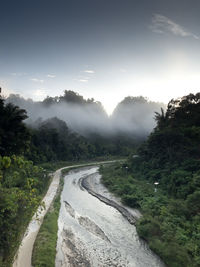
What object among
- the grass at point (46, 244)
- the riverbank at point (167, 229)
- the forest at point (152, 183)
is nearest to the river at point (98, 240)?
the grass at point (46, 244)

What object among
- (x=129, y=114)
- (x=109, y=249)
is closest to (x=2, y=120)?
(x=109, y=249)

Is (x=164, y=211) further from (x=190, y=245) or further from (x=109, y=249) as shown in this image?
(x=109, y=249)

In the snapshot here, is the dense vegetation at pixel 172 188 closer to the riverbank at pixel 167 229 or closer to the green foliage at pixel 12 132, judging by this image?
the riverbank at pixel 167 229

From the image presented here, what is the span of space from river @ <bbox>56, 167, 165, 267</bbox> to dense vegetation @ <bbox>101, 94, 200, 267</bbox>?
1320 millimetres

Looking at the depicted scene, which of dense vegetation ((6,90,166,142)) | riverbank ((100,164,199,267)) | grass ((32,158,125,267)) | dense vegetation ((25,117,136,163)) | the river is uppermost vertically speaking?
dense vegetation ((6,90,166,142))

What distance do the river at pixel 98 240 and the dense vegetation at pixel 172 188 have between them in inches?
52.0

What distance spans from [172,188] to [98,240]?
12410mm

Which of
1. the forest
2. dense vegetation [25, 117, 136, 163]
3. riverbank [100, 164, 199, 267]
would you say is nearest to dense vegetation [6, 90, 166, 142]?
dense vegetation [25, 117, 136, 163]

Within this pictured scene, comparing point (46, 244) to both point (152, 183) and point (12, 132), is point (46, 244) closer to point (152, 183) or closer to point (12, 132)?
point (12, 132)

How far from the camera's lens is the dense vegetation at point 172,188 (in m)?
13.8

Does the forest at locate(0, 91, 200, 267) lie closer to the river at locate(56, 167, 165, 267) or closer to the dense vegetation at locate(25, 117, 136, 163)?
the dense vegetation at locate(25, 117, 136, 163)

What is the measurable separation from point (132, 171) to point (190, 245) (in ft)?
90.5

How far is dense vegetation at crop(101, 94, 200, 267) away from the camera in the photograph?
1384cm

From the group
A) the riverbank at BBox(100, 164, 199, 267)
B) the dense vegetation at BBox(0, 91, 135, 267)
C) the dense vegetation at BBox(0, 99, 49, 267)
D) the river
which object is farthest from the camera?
the river
